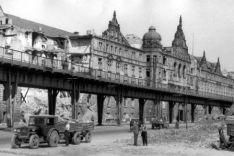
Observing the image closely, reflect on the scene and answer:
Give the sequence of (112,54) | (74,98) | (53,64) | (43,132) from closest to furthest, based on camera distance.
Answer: (43,132)
(74,98)
(53,64)
(112,54)

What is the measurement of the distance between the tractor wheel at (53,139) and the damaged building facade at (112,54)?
3220 centimetres

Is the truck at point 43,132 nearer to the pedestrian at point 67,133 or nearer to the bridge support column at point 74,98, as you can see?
the pedestrian at point 67,133

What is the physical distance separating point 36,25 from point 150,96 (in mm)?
26118

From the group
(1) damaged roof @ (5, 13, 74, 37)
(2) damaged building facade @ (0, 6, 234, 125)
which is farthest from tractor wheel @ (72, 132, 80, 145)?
(1) damaged roof @ (5, 13, 74, 37)

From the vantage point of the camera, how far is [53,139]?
26891 mm

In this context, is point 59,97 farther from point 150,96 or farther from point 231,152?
point 231,152

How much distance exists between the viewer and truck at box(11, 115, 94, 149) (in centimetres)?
2558

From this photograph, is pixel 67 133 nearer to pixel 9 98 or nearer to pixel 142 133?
pixel 142 133

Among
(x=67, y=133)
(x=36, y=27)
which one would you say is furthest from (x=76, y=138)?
(x=36, y=27)

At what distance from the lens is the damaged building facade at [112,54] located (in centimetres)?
7144

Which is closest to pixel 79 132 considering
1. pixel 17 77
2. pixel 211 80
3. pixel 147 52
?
pixel 17 77

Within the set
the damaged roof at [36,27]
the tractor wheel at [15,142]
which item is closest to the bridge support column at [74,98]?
the damaged roof at [36,27]

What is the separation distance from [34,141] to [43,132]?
1.10 metres

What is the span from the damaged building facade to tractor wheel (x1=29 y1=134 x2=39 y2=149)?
33613 mm
